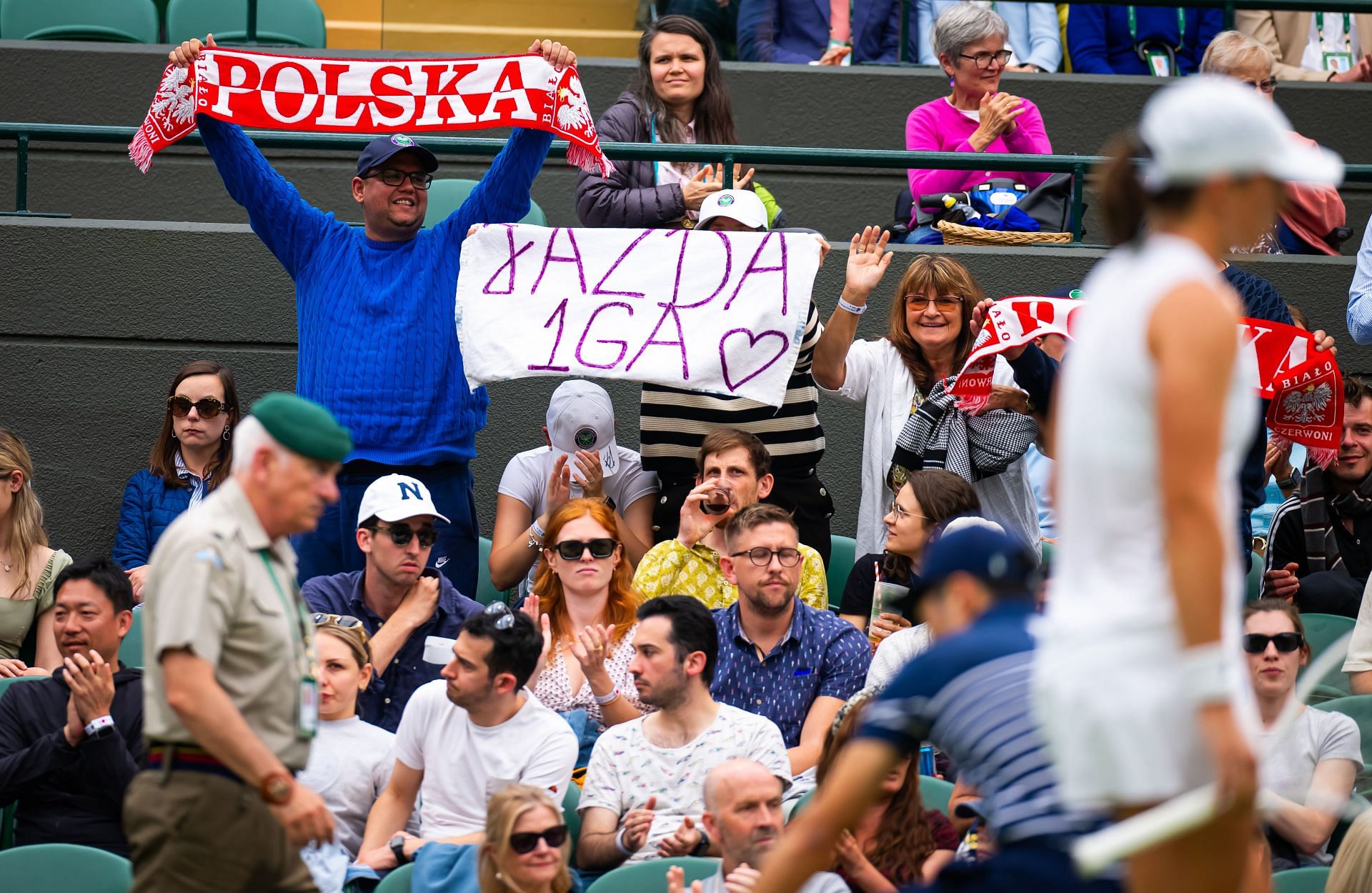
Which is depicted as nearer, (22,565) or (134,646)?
(134,646)

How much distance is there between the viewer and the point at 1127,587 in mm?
2854

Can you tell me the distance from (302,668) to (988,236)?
16.2ft

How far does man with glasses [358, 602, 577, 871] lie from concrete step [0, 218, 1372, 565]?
9.02 ft

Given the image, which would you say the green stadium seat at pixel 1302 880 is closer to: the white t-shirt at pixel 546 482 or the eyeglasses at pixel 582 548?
the eyeglasses at pixel 582 548

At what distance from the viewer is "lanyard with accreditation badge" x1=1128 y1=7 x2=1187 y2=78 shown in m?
9.91

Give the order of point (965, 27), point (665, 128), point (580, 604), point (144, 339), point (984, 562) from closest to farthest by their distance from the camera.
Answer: point (984, 562), point (580, 604), point (965, 27), point (665, 128), point (144, 339)

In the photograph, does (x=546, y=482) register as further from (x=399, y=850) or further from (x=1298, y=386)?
(x=1298, y=386)

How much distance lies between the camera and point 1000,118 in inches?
305

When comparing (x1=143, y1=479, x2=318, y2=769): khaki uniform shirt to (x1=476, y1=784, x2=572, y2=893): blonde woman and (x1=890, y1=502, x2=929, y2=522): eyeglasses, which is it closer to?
(x1=476, y1=784, x2=572, y2=893): blonde woman

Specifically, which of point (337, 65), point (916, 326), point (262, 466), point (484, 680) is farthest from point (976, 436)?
point (262, 466)

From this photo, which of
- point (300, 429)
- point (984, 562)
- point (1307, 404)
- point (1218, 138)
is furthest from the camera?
point (1307, 404)

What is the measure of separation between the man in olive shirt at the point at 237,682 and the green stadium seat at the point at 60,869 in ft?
4.01

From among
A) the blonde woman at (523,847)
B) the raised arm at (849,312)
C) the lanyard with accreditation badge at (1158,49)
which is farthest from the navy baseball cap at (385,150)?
the lanyard with accreditation badge at (1158,49)

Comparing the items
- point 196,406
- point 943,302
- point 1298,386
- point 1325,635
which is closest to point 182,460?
point 196,406
